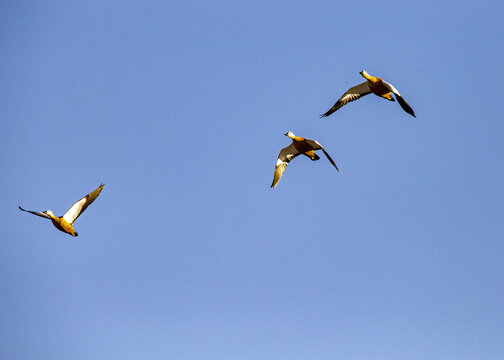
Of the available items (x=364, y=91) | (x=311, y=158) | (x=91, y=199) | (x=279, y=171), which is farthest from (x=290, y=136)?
(x=91, y=199)

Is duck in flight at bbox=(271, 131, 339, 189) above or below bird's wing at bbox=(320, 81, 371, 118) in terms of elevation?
below

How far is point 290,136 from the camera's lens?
27.9m

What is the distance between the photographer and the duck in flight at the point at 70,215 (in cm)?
2544

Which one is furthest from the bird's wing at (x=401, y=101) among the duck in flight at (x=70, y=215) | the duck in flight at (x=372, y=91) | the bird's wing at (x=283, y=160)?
the duck in flight at (x=70, y=215)

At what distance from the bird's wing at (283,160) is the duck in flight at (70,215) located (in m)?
9.35

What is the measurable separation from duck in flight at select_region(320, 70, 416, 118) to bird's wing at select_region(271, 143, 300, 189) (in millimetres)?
2570

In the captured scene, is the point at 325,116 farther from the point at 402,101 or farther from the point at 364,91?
the point at 402,101

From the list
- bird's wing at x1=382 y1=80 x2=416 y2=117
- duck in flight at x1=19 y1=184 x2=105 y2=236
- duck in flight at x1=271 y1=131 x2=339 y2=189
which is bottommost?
duck in flight at x1=19 y1=184 x2=105 y2=236

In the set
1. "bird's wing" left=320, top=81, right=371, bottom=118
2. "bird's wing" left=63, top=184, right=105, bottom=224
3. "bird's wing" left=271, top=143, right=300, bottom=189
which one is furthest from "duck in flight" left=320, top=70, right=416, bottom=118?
"bird's wing" left=63, top=184, right=105, bottom=224

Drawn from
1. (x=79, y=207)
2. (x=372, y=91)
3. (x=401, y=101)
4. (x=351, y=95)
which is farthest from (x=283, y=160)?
(x=79, y=207)

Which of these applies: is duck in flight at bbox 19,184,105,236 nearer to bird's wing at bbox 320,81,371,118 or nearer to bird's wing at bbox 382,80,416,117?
bird's wing at bbox 320,81,371,118

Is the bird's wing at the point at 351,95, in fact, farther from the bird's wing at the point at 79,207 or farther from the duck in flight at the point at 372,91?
the bird's wing at the point at 79,207

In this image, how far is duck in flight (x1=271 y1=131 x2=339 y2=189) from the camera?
27.2m

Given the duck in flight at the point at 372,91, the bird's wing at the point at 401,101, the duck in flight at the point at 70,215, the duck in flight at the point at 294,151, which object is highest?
the duck in flight at the point at 372,91
